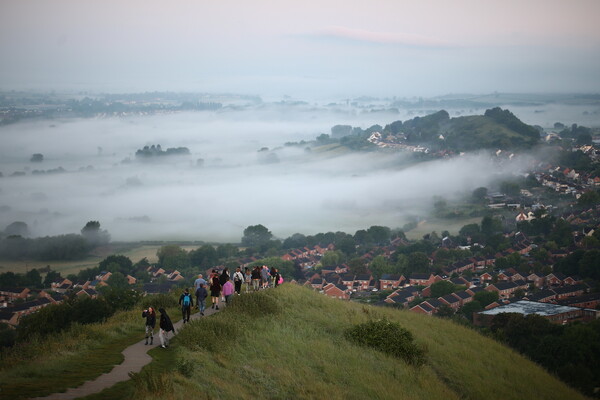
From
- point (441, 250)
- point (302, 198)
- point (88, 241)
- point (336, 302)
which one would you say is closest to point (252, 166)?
point (302, 198)

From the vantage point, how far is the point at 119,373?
11188mm

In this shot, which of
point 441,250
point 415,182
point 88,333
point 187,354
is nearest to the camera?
point 187,354

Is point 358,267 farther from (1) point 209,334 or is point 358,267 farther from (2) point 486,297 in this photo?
(1) point 209,334

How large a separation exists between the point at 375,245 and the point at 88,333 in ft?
185

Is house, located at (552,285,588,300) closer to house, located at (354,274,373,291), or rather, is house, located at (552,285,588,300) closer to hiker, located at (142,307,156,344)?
house, located at (354,274,373,291)

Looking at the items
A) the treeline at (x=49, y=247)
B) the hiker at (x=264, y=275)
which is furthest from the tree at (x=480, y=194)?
the hiker at (x=264, y=275)

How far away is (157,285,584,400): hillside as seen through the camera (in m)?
11.3

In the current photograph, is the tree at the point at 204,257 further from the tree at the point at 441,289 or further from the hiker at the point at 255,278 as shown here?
the hiker at the point at 255,278

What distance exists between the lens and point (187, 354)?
39.4 ft

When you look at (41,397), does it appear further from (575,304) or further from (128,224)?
(128,224)

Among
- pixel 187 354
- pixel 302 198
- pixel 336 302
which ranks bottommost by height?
pixel 302 198

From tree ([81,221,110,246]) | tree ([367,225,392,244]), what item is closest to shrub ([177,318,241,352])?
tree ([367,225,392,244])

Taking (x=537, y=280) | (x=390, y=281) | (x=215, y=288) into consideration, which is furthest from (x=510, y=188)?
(x=215, y=288)

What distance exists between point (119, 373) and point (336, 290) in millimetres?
34862
